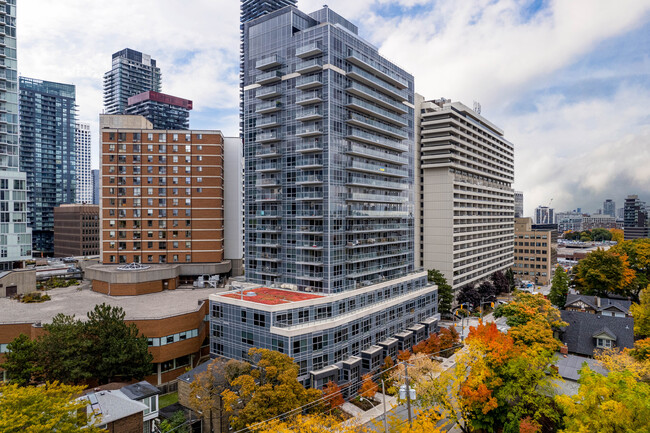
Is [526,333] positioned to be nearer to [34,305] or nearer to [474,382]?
[474,382]

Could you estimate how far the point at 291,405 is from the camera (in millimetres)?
34750

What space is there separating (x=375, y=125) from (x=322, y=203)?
19.7 m

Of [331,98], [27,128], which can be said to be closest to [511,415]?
[331,98]

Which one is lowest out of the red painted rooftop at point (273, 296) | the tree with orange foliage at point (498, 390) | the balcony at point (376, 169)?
the tree with orange foliage at point (498, 390)

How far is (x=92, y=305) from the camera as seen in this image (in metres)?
62.0

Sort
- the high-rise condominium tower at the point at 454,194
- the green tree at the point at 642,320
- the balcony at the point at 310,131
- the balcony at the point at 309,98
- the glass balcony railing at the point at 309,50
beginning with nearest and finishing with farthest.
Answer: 1. the green tree at the point at 642,320
2. the glass balcony railing at the point at 309,50
3. the balcony at the point at 309,98
4. the balcony at the point at 310,131
5. the high-rise condominium tower at the point at 454,194

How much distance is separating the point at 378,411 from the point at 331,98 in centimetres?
4633

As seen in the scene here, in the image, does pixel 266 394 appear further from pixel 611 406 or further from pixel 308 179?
pixel 308 179

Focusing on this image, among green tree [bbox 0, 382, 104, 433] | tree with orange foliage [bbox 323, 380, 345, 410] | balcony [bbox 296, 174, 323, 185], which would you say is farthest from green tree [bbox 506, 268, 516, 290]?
green tree [bbox 0, 382, 104, 433]

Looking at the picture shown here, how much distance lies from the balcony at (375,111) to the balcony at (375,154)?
6621 millimetres

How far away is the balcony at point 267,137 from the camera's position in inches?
2498

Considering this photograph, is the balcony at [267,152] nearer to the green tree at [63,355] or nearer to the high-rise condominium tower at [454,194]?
the green tree at [63,355]

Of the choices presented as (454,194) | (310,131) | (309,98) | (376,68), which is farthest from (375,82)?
(454,194)

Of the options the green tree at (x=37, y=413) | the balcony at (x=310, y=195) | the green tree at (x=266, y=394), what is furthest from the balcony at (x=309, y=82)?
the green tree at (x=37, y=413)
